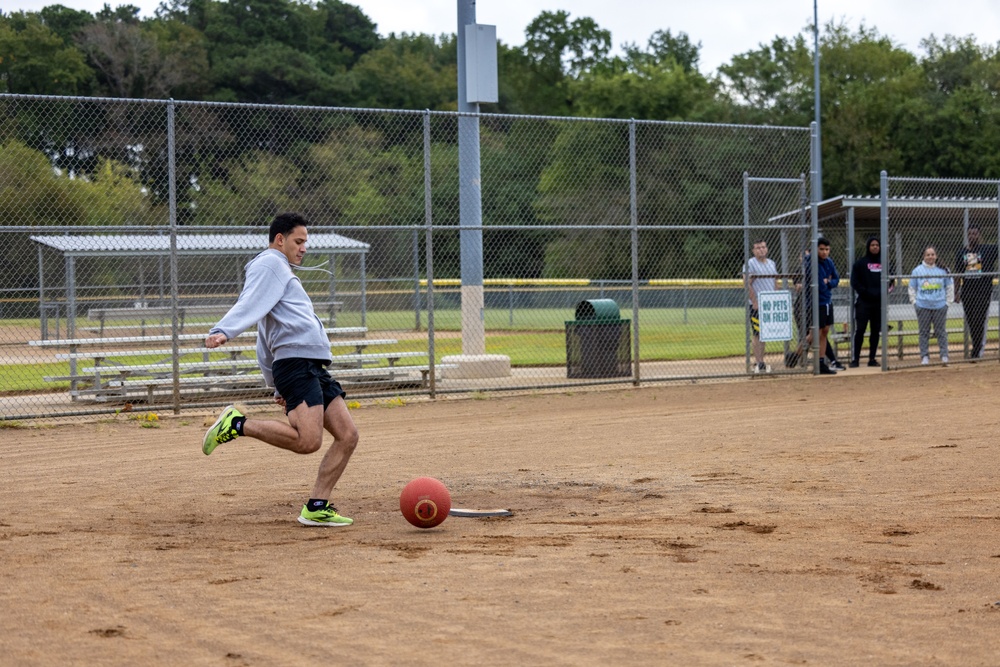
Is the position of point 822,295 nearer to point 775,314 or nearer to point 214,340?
point 775,314

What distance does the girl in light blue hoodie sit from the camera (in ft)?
58.5

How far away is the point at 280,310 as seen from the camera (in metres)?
7.07

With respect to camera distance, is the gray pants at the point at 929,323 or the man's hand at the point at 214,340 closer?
the man's hand at the point at 214,340

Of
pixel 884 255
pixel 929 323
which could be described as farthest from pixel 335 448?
pixel 929 323

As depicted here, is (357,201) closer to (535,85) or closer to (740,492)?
(740,492)

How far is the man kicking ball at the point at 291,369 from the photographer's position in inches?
273

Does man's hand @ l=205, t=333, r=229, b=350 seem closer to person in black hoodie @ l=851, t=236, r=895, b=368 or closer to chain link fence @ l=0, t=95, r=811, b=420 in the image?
chain link fence @ l=0, t=95, r=811, b=420

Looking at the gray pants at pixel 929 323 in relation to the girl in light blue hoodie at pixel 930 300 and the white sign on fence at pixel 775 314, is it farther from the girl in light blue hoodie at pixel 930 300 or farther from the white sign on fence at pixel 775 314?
the white sign on fence at pixel 775 314

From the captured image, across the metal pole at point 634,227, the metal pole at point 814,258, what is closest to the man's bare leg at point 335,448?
the metal pole at point 634,227

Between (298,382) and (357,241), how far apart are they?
14097mm

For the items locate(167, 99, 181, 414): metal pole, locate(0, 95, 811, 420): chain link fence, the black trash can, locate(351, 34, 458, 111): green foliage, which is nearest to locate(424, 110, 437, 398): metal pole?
locate(0, 95, 811, 420): chain link fence

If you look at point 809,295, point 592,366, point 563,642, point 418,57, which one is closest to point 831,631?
point 563,642

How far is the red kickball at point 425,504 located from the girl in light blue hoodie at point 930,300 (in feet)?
41.6

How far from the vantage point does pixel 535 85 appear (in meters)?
A: 75.4
